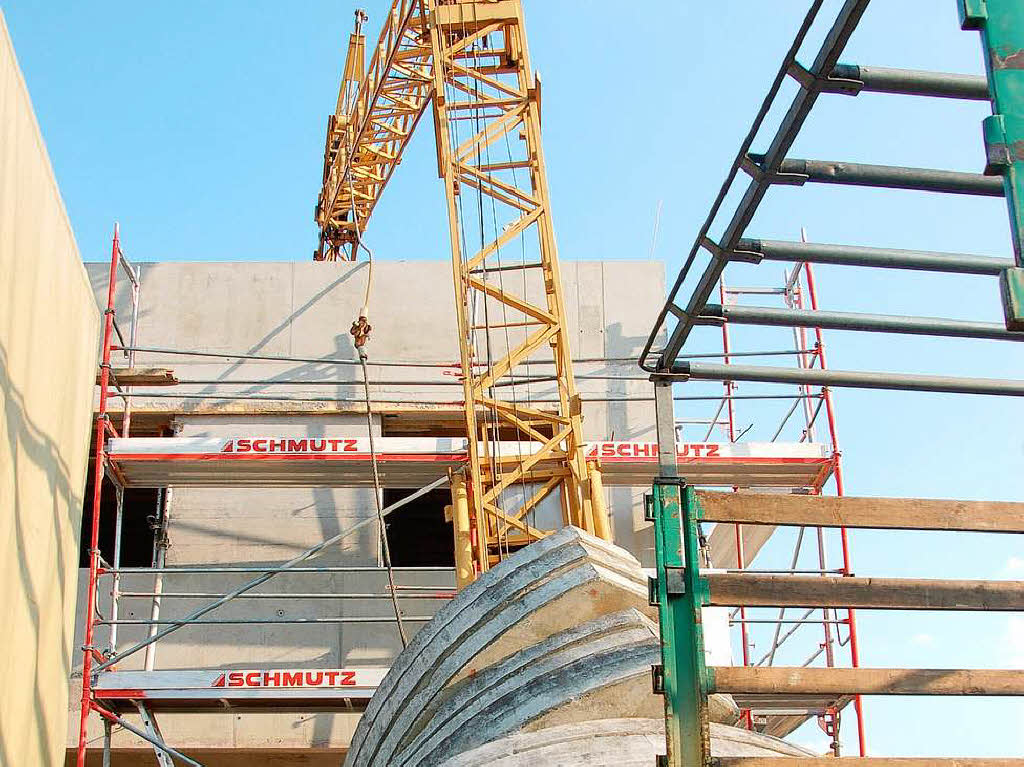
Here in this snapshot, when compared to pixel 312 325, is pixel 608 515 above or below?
below

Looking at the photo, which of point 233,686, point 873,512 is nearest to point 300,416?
point 233,686

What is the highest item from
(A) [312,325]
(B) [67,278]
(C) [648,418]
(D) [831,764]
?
(A) [312,325]

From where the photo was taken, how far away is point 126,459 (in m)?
12.1

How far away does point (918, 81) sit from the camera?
135 inches

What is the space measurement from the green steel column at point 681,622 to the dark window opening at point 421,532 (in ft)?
37.2

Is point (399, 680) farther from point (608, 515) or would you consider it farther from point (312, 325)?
point (312, 325)

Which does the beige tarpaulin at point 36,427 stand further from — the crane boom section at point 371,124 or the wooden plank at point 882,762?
the crane boom section at point 371,124

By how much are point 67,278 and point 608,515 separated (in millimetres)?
7139

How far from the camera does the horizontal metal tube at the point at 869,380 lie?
4262 mm

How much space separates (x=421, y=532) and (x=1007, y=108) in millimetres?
15230

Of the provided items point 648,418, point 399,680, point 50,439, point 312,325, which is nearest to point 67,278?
point 50,439

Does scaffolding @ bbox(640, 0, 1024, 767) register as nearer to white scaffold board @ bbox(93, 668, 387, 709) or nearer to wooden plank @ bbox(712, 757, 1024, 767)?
wooden plank @ bbox(712, 757, 1024, 767)

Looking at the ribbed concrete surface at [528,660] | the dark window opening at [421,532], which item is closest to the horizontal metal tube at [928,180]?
the ribbed concrete surface at [528,660]

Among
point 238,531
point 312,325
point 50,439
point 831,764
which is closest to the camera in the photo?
point 831,764
